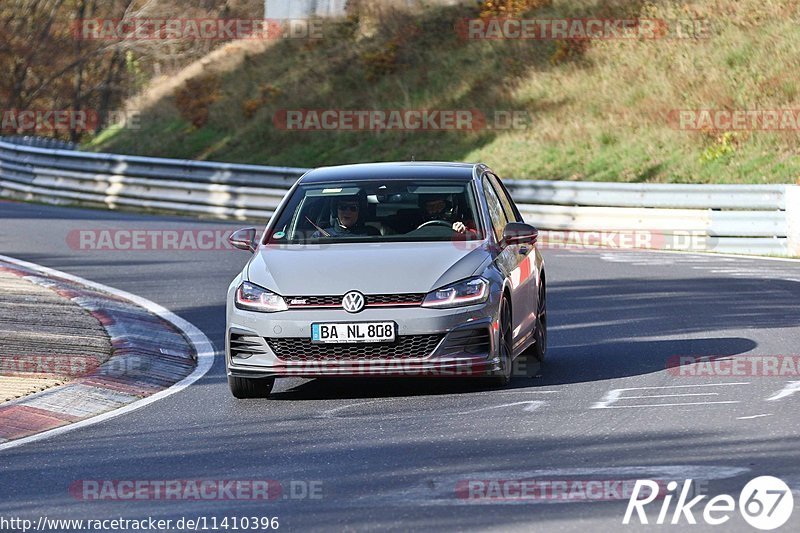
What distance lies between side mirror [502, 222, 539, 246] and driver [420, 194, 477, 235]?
0.25 meters

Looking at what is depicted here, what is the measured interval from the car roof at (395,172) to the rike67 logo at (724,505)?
4.86 meters

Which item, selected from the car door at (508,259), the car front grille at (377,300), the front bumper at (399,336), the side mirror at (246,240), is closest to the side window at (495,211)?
the car door at (508,259)

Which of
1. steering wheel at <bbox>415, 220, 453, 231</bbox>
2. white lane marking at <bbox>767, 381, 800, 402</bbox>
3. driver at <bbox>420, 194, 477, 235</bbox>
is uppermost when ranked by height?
driver at <bbox>420, 194, 477, 235</bbox>

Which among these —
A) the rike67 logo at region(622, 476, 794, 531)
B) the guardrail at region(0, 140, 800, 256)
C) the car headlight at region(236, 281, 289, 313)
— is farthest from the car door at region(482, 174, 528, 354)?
the guardrail at region(0, 140, 800, 256)

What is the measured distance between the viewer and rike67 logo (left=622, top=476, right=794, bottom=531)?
251 inches

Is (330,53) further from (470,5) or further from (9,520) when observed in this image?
(9,520)

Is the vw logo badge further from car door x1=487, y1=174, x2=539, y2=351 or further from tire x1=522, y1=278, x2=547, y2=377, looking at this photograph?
tire x1=522, y1=278, x2=547, y2=377

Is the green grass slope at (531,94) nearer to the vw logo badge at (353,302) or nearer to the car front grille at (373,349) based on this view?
the car front grille at (373,349)

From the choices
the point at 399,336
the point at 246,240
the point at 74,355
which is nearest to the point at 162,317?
the point at 74,355

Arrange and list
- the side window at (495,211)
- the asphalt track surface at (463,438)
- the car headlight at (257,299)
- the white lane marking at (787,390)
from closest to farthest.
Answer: the asphalt track surface at (463,438)
the white lane marking at (787,390)
the car headlight at (257,299)
the side window at (495,211)

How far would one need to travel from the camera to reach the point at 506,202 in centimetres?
1267

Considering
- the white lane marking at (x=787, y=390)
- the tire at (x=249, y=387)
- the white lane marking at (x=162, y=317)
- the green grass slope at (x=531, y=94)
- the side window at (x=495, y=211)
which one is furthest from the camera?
the green grass slope at (x=531, y=94)

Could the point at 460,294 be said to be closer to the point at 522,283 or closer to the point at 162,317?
the point at 522,283

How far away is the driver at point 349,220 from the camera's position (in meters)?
11.2
